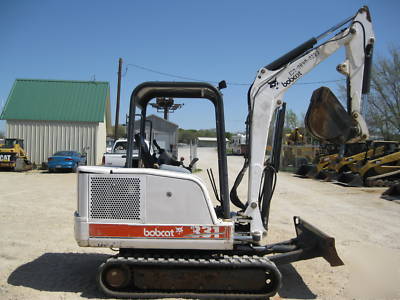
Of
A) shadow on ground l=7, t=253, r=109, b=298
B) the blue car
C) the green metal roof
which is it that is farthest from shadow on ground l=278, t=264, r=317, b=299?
the green metal roof

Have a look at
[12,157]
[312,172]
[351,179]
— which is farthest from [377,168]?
[12,157]

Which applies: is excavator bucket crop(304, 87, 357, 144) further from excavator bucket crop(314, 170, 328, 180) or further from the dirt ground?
excavator bucket crop(314, 170, 328, 180)

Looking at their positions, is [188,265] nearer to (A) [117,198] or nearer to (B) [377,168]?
(A) [117,198]

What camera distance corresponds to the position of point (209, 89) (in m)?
4.50

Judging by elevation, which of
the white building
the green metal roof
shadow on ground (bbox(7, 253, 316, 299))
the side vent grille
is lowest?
shadow on ground (bbox(7, 253, 316, 299))

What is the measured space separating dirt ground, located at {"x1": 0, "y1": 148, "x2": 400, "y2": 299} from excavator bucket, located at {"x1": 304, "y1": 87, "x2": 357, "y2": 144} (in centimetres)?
176

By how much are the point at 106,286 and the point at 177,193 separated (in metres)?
1.37

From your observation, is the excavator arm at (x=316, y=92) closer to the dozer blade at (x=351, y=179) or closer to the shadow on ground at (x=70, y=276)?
the shadow on ground at (x=70, y=276)

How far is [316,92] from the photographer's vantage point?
485 cm

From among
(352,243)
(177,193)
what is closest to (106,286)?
(177,193)

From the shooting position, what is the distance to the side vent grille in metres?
4.20

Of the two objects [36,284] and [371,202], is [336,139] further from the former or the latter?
[371,202]

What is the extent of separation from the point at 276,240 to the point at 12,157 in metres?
18.3

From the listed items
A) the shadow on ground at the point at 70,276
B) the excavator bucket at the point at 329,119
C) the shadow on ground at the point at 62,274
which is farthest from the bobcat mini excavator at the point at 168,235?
the excavator bucket at the point at 329,119
